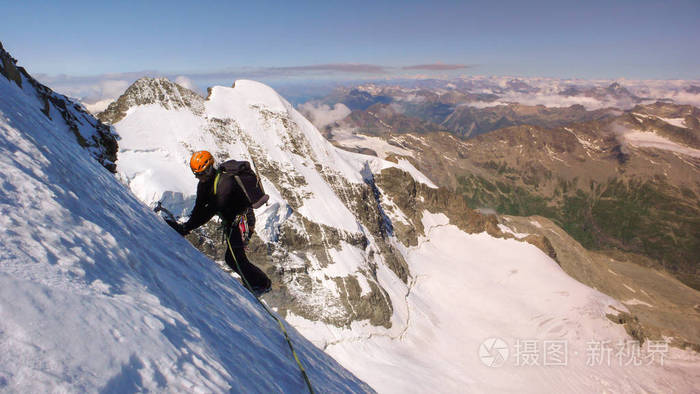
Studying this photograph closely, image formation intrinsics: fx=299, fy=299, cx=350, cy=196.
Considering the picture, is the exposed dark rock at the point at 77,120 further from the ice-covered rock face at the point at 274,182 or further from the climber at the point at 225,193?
the ice-covered rock face at the point at 274,182

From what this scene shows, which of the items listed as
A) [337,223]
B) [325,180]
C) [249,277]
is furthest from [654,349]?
[249,277]

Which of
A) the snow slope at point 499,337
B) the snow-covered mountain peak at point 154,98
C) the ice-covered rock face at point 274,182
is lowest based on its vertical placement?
the snow slope at point 499,337

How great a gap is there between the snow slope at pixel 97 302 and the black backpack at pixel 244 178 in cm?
222

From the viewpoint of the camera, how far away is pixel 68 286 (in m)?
3.33

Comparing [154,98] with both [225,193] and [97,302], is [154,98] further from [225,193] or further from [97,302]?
[97,302]

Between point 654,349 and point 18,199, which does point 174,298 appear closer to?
point 18,199

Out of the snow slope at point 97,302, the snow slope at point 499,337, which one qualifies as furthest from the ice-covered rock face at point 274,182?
the snow slope at point 97,302

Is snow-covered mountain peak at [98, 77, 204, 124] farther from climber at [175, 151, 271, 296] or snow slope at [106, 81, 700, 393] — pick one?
climber at [175, 151, 271, 296]

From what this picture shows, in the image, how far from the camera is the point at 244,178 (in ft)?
27.7

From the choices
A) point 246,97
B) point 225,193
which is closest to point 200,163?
point 225,193

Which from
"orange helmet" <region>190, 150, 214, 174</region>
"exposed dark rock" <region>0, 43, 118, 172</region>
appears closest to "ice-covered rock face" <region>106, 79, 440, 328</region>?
"exposed dark rock" <region>0, 43, 118, 172</region>

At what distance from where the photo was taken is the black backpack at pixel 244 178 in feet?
27.1

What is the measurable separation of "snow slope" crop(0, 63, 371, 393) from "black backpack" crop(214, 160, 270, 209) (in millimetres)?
2219

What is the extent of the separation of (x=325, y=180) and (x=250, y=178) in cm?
6059
